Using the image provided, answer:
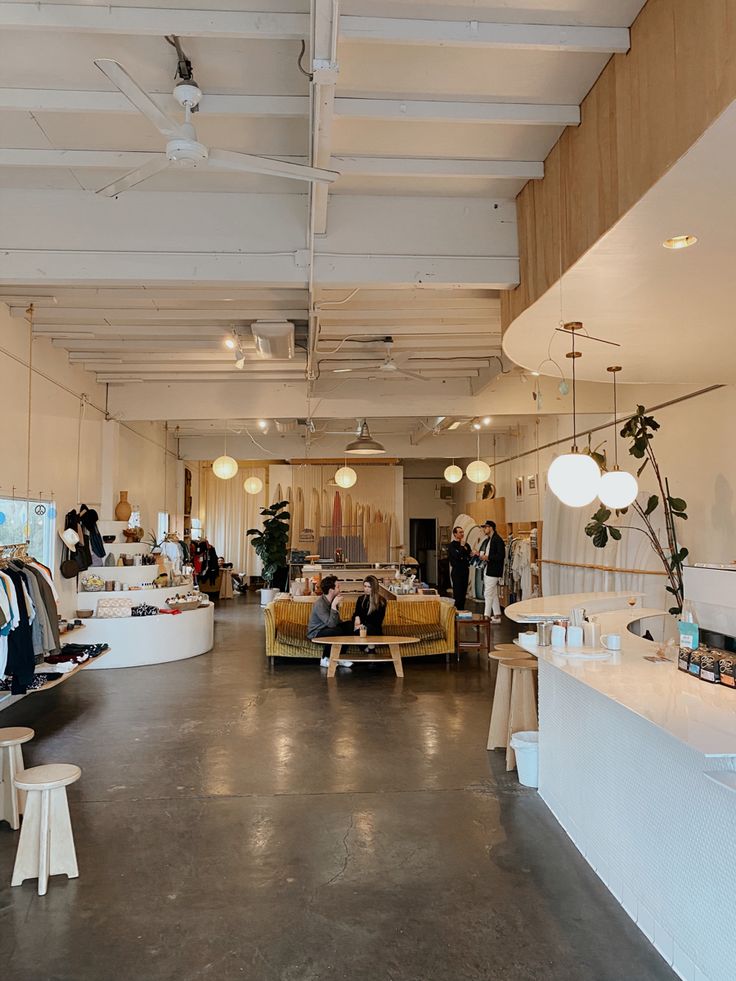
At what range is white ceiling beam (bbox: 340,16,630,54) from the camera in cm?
270

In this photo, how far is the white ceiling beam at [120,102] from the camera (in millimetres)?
3211

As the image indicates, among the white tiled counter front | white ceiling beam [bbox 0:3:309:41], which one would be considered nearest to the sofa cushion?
the white tiled counter front

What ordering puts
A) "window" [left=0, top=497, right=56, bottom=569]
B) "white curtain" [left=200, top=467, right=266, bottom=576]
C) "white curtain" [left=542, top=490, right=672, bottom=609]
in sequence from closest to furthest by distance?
"window" [left=0, top=497, right=56, bottom=569], "white curtain" [left=542, top=490, right=672, bottom=609], "white curtain" [left=200, top=467, right=266, bottom=576]

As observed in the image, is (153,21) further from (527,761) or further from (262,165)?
(527,761)

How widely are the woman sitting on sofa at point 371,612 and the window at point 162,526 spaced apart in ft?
16.9

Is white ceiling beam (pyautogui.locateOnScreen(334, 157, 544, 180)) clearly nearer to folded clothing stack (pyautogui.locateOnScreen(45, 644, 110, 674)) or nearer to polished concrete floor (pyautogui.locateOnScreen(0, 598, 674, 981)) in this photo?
polished concrete floor (pyautogui.locateOnScreen(0, 598, 674, 981))

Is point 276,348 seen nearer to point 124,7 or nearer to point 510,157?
point 510,157

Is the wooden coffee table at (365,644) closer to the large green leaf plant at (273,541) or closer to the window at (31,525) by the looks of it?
the window at (31,525)

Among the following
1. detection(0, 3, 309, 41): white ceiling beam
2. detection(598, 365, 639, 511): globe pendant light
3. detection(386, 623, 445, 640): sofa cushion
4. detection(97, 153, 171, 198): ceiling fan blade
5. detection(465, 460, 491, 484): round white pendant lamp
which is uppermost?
detection(0, 3, 309, 41): white ceiling beam

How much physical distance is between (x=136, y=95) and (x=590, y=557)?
24.3 ft

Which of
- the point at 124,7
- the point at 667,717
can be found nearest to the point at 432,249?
the point at 124,7

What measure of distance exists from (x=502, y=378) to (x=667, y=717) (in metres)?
6.18

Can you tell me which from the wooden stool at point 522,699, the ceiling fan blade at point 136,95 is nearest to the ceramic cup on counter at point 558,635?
the wooden stool at point 522,699

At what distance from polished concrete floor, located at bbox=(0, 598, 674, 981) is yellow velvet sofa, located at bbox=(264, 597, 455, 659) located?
2.22 meters
